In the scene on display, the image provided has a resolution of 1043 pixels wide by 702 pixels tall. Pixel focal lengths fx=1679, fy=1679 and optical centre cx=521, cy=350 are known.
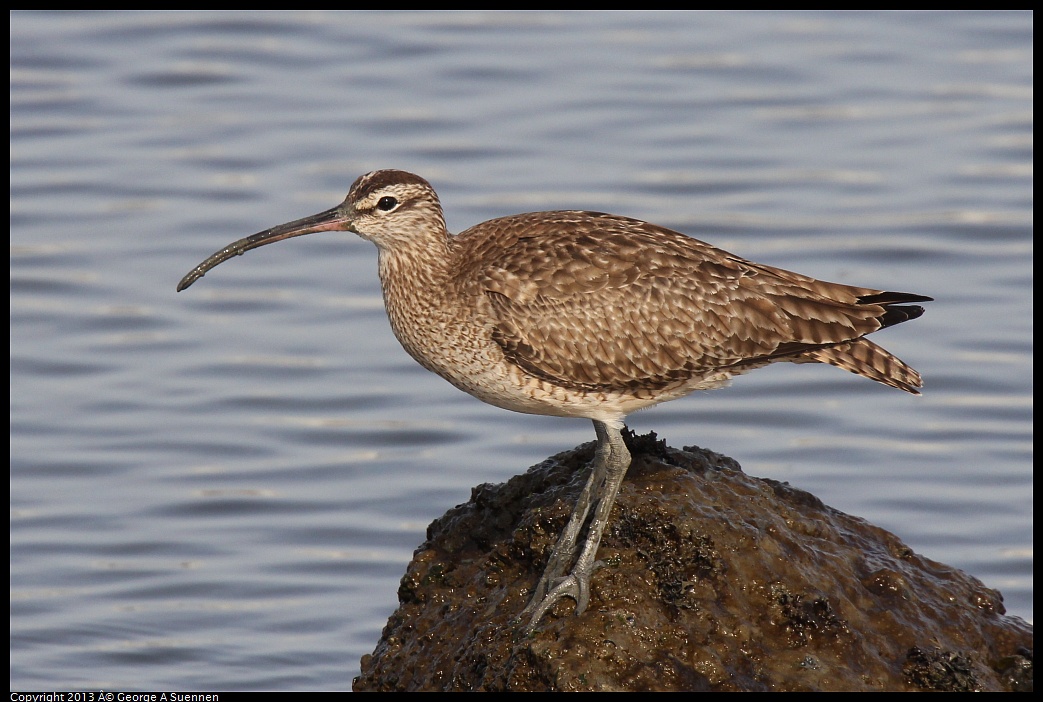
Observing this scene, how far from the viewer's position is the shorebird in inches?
360

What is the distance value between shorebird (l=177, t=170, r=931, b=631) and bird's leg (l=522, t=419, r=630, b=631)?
0.06ft

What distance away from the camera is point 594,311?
9242 millimetres

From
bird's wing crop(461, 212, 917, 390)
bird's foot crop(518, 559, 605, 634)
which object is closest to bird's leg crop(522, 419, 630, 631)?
bird's foot crop(518, 559, 605, 634)

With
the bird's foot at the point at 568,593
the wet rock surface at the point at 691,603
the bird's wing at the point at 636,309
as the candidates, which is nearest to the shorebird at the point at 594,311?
the bird's wing at the point at 636,309

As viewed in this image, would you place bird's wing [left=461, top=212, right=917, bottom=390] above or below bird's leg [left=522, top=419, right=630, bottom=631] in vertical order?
above

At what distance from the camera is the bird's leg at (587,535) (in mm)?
8234

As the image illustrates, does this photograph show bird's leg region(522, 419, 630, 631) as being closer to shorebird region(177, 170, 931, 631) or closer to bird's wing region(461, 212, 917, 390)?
shorebird region(177, 170, 931, 631)

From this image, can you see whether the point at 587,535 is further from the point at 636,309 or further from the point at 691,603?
the point at 636,309

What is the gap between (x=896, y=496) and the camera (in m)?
13.1

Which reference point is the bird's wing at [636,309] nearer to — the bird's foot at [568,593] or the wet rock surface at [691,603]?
the wet rock surface at [691,603]

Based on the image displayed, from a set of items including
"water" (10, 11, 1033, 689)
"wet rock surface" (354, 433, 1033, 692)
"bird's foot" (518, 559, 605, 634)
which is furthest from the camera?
"water" (10, 11, 1033, 689)

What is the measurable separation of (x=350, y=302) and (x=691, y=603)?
27.2ft

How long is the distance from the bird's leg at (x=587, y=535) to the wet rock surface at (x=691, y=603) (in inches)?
3.0
